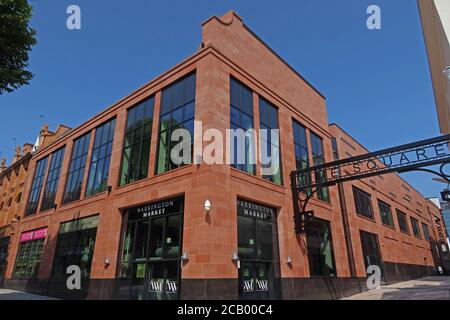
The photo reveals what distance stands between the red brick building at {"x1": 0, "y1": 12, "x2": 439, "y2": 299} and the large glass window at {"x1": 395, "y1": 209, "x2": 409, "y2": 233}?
1461 cm

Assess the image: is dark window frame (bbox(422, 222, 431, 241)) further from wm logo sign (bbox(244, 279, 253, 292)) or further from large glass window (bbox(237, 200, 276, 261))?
wm logo sign (bbox(244, 279, 253, 292))

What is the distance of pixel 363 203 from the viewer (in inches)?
1161

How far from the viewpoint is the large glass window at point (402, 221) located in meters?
39.0

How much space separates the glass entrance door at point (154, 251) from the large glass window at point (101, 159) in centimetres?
508

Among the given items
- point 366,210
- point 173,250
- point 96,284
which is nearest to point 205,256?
point 173,250

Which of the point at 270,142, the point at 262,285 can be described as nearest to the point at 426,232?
the point at 270,142

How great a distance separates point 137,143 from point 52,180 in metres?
13.1

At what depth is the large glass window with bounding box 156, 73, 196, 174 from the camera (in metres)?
16.0

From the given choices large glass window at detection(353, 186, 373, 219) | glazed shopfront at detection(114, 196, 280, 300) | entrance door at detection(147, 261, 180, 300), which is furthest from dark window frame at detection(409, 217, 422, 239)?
entrance door at detection(147, 261, 180, 300)

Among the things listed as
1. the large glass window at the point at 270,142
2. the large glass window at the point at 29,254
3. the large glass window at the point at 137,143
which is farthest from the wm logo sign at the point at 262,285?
the large glass window at the point at 29,254

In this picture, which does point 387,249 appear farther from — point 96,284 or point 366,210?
point 96,284

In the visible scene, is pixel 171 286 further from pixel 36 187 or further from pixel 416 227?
pixel 416 227

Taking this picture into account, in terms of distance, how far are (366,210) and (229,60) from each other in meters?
21.1

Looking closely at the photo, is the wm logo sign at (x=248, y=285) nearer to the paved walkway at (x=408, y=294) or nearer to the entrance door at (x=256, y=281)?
the entrance door at (x=256, y=281)
